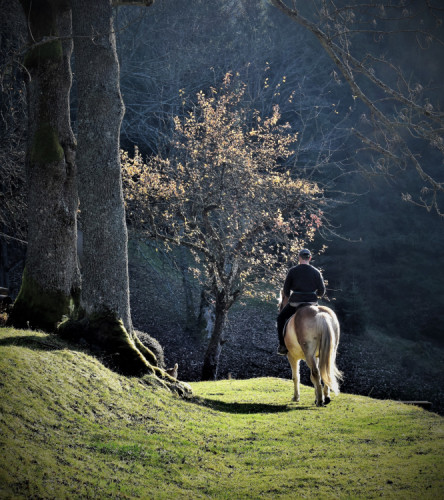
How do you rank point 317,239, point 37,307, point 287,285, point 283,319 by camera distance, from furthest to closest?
point 317,239, point 283,319, point 287,285, point 37,307

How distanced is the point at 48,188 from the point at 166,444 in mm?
5638

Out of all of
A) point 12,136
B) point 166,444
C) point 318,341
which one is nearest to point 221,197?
point 12,136

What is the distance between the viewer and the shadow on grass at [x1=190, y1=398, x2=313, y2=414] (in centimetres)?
1001

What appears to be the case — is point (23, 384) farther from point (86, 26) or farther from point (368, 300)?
point (368, 300)

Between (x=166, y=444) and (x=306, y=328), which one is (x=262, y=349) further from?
(x=166, y=444)

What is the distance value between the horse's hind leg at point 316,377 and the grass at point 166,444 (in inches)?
37.2

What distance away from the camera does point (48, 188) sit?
1023 centimetres

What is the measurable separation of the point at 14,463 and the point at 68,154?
23.2 feet

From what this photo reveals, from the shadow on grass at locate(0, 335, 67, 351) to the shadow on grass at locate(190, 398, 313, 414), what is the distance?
277 centimetres

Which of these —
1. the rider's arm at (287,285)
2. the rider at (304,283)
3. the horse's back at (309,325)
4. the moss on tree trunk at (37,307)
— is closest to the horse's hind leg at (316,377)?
the horse's back at (309,325)

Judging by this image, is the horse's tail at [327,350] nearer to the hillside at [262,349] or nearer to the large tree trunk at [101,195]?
the large tree trunk at [101,195]

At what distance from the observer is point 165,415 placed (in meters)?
7.85

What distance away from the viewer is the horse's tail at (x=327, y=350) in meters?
9.98

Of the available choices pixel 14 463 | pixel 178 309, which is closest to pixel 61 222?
pixel 14 463
